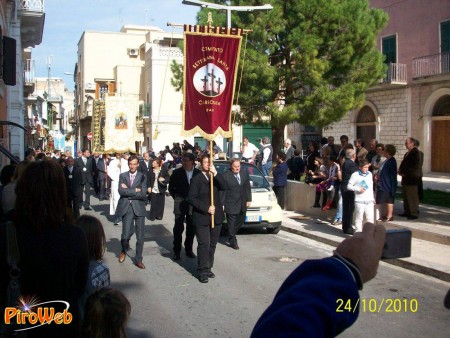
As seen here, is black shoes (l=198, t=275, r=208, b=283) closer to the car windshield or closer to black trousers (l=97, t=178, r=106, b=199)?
the car windshield

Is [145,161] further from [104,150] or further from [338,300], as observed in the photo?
[338,300]

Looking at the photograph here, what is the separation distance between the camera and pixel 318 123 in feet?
72.8

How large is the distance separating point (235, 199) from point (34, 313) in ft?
28.0

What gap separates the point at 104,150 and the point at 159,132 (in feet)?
87.8

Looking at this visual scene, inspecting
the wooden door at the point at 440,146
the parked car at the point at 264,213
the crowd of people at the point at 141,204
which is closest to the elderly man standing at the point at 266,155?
the crowd of people at the point at 141,204

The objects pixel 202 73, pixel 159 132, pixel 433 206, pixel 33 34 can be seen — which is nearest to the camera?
pixel 202 73

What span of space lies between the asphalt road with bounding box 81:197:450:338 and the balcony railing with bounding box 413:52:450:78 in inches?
790

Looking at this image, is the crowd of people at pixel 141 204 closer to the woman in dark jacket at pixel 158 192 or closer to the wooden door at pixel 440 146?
the woman in dark jacket at pixel 158 192

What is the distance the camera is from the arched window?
33.0m

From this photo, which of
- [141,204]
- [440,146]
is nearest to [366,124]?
[440,146]

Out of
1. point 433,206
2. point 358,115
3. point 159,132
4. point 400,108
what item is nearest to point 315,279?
point 433,206

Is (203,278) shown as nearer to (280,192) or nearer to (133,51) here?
(280,192)

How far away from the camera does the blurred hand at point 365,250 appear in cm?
129

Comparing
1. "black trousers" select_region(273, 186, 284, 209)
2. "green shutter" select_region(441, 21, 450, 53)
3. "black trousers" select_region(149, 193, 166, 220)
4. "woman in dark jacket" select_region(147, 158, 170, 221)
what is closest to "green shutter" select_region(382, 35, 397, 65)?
"green shutter" select_region(441, 21, 450, 53)
